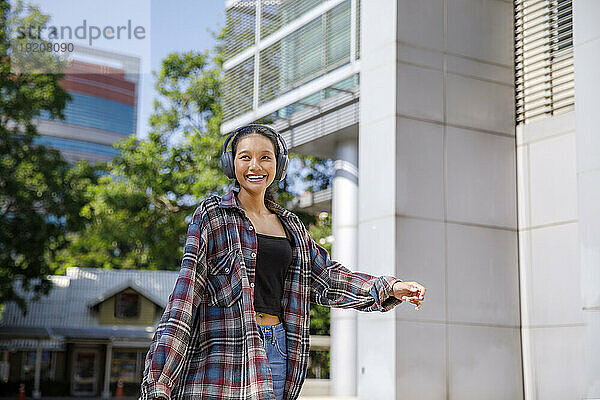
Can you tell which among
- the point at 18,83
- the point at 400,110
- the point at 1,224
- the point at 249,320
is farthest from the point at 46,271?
the point at 249,320

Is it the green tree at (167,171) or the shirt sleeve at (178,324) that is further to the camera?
the green tree at (167,171)

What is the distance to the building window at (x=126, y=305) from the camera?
92.0 ft

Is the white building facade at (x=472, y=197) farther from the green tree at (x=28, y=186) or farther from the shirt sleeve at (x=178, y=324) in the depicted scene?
the green tree at (x=28, y=186)

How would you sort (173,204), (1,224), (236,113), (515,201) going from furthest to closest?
(173,204)
(1,224)
(236,113)
(515,201)

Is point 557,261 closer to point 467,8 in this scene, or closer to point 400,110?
point 400,110

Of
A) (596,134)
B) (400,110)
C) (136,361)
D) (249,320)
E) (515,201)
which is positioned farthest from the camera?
(136,361)

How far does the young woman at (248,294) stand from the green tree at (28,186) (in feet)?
62.3

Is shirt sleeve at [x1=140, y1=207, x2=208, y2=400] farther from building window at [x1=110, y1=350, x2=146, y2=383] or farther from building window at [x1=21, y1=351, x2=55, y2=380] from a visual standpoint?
building window at [x1=21, y1=351, x2=55, y2=380]

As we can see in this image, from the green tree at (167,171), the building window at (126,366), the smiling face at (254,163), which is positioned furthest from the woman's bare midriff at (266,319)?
the building window at (126,366)

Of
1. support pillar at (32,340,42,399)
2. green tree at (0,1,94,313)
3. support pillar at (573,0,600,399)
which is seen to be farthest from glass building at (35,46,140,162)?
support pillar at (573,0,600,399)

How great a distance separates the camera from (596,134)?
553cm

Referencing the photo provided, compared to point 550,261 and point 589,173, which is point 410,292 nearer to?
point 589,173

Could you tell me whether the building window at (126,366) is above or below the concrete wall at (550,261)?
below

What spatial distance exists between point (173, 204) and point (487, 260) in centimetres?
1990
